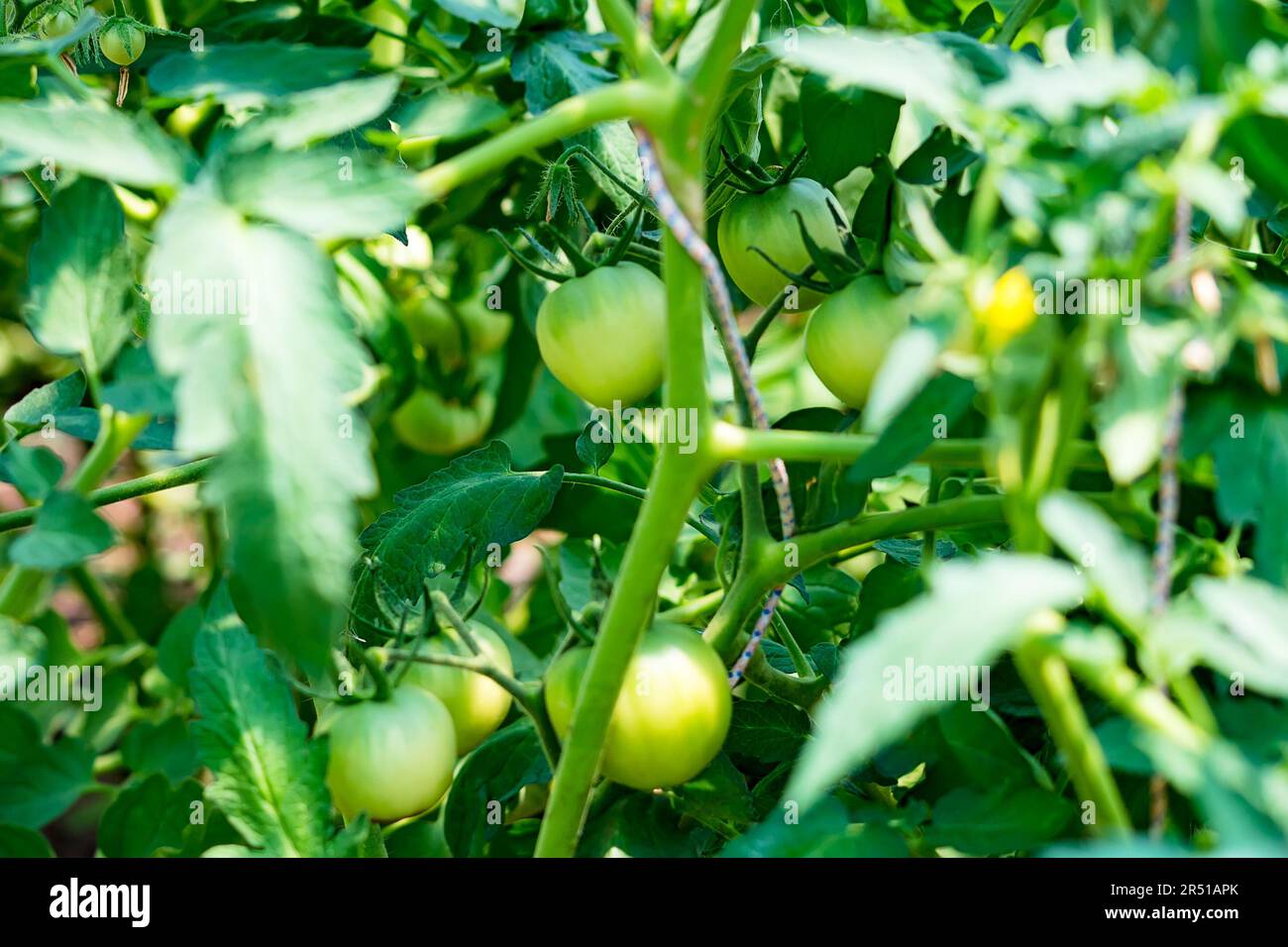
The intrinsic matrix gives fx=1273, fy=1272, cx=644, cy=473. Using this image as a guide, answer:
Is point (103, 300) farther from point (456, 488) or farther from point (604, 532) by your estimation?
point (604, 532)

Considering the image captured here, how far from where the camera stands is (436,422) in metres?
1.03

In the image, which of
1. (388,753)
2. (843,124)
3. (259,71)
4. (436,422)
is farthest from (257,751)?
(436,422)

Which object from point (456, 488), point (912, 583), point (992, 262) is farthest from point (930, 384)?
point (456, 488)

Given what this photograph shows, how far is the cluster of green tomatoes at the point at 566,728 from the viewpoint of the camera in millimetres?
482

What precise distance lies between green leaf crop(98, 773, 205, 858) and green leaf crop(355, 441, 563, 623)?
0.42 ft

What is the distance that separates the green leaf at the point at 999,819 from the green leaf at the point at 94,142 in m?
0.33

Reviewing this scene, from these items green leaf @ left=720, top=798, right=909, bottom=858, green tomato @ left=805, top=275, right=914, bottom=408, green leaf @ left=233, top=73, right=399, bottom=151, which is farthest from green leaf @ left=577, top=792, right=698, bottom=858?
green leaf @ left=233, top=73, right=399, bottom=151

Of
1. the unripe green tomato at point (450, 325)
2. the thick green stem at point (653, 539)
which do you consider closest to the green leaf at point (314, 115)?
the thick green stem at point (653, 539)

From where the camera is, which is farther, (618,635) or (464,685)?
(464,685)

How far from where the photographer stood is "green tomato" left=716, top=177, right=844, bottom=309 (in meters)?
0.55

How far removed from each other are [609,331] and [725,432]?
10 cm

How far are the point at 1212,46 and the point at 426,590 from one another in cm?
36

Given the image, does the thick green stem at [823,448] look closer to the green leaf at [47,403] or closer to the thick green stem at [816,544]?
the thick green stem at [816,544]

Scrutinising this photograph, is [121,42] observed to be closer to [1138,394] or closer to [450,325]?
[450,325]
